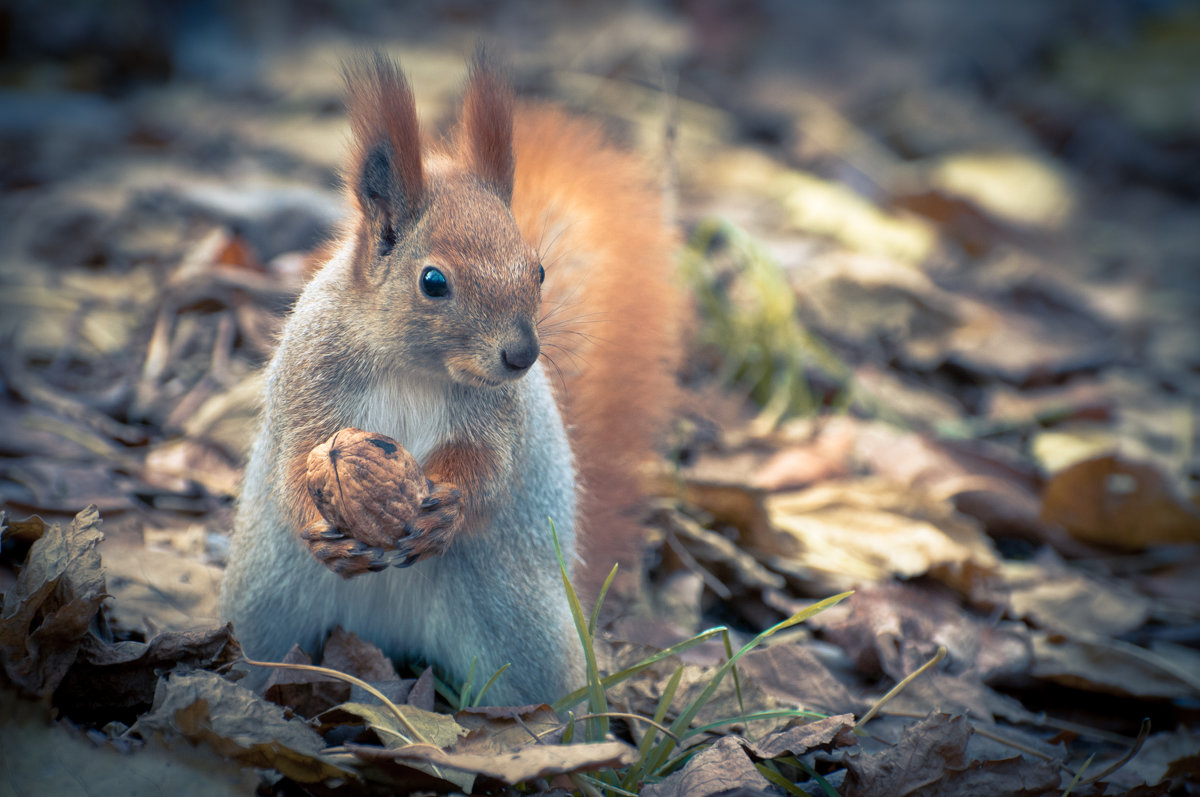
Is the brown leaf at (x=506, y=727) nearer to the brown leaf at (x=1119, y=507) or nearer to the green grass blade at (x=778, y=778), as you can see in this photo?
the green grass blade at (x=778, y=778)

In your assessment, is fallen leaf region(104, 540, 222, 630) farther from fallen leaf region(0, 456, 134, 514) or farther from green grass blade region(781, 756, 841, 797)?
green grass blade region(781, 756, 841, 797)

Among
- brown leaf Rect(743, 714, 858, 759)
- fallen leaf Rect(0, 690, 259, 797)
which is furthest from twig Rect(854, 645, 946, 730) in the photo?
fallen leaf Rect(0, 690, 259, 797)

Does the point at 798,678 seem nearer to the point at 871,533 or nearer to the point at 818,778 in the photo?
the point at 818,778

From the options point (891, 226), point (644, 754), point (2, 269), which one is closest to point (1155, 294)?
point (891, 226)

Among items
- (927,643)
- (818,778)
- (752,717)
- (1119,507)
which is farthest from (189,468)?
(1119,507)

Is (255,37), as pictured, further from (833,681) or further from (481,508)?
(833,681)

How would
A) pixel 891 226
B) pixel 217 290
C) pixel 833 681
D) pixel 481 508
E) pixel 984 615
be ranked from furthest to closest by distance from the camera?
1. pixel 891 226
2. pixel 217 290
3. pixel 984 615
4. pixel 833 681
5. pixel 481 508
